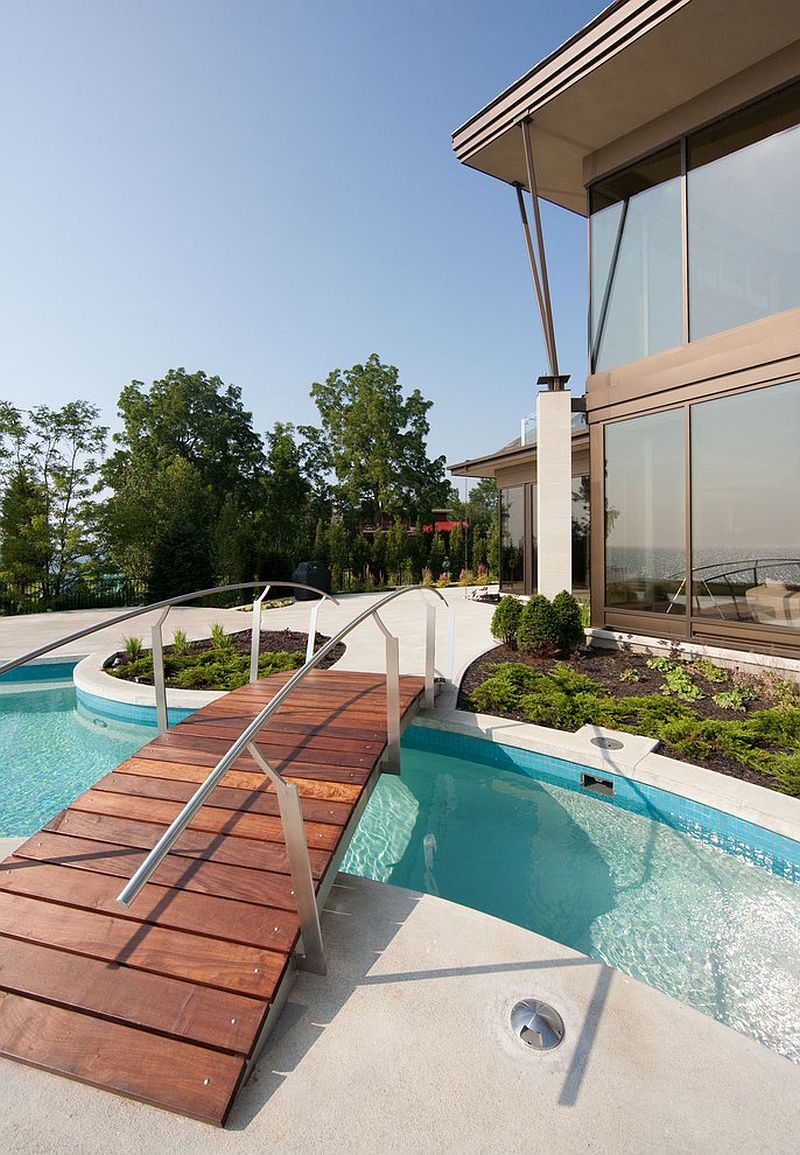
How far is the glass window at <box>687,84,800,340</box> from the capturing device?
21.7ft

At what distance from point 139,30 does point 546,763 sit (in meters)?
9.87

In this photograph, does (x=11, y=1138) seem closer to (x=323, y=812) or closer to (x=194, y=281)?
(x=323, y=812)

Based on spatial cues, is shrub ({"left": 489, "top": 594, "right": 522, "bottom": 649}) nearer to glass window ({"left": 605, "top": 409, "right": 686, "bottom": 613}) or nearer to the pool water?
glass window ({"left": 605, "top": 409, "right": 686, "bottom": 613})

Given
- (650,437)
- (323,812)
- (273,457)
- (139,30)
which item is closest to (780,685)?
(650,437)

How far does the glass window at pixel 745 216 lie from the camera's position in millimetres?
6617

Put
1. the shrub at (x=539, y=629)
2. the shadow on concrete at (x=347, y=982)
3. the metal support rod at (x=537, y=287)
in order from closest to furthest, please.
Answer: the shadow on concrete at (x=347, y=982), the shrub at (x=539, y=629), the metal support rod at (x=537, y=287)

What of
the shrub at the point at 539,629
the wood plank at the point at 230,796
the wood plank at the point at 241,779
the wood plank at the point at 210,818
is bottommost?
the wood plank at the point at 210,818

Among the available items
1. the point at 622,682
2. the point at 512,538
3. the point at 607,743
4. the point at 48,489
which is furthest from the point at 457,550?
the point at 607,743

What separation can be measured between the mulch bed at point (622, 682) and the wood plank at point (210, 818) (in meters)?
2.92

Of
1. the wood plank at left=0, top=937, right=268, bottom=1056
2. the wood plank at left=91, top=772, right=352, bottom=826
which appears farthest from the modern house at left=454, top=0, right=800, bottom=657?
the wood plank at left=0, top=937, right=268, bottom=1056

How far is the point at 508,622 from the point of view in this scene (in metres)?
7.96

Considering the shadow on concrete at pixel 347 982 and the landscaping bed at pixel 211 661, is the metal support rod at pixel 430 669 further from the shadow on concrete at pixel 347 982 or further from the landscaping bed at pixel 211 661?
the shadow on concrete at pixel 347 982

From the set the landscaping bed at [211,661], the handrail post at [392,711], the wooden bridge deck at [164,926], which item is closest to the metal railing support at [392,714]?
the handrail post at [392,711]

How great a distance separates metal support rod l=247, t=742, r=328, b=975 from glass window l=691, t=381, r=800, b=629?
634 centimetres
